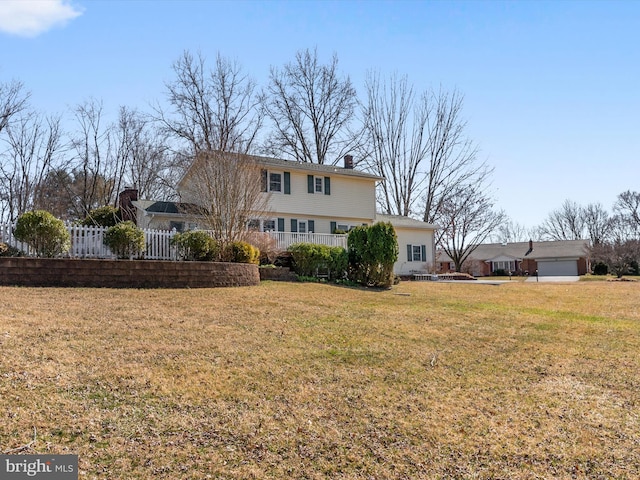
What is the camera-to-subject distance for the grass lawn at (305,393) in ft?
13.0

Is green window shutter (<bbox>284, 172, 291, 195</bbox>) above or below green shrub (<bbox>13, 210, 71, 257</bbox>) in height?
above

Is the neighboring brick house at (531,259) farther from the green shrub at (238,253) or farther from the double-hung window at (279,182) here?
the green shrub at (238,253)

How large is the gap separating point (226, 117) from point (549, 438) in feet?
84.9

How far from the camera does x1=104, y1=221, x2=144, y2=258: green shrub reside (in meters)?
12.7

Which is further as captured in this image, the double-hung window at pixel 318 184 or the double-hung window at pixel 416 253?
the double-hung window at pixel 416 253

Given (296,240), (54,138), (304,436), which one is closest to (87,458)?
(304,436)

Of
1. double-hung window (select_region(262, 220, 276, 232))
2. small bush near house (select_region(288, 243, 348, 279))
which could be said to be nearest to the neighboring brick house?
double-hung window (select_region(262, 220, 276, 232))

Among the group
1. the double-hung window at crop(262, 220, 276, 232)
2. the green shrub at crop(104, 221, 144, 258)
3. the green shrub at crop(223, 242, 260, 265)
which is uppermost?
the double-hung window at crop(262, 220, 276, 232)

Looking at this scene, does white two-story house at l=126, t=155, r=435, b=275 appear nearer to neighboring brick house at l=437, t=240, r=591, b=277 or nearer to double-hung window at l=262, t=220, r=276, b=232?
double-hung window at l=262, t=220, r=276, b=232

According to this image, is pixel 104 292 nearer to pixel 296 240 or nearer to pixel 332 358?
pixel 332 358

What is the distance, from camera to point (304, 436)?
4.38 m

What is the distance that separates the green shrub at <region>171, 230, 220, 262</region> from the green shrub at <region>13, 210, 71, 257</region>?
9.87 feet

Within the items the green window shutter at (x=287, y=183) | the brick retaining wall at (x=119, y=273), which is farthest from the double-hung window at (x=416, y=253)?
the brick retaining wall at (x=119, y=273)

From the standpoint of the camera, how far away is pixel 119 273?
11234mm
